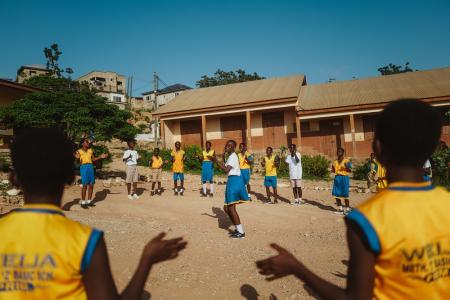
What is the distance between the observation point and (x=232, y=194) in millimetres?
5941

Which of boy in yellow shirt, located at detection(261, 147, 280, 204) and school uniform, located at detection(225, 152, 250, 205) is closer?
school uniform, located at detection(225, 152, 250, 205)

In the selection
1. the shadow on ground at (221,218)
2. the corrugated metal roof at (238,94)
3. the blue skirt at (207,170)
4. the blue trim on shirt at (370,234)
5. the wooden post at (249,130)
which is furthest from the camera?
the corrugated metal roof at (238,94)

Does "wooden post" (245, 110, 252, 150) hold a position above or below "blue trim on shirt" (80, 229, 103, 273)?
above

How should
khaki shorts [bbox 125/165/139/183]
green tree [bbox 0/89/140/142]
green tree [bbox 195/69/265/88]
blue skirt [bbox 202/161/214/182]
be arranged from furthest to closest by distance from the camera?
green tree [bbox 195/69/265/88], green tree [bbox 0/89/140/142], blue skirt [bbox 202/161/214/182], khaki shorts [bbox 125/165/139/183]

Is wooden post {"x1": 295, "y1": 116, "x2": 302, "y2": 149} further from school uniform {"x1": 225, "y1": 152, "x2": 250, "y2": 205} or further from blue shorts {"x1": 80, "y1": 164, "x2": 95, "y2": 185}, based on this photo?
school uniform {"x1": 225, "y1": 152, "x2": 250, "y2": 205}

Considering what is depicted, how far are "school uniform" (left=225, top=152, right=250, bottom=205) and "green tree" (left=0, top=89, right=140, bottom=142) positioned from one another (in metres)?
7.88

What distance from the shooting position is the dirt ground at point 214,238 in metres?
3.92

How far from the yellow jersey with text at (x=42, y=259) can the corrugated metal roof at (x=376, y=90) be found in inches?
714

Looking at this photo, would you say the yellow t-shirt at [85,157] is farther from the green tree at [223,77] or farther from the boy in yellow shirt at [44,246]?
the green tree at [223,77]

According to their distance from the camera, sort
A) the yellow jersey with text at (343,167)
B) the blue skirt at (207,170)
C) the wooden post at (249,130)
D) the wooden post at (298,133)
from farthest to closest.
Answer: the wooden post at (249,130) < the wooden post at (298,133) < the blue skirt at (207,170) < the yellow jersey with text at (343,167)

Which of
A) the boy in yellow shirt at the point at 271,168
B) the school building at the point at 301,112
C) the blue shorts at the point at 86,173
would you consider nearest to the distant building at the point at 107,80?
the school building at the point at 301,112

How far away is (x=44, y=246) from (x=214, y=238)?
4.90 meters

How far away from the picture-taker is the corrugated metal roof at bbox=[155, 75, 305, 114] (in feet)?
66.0

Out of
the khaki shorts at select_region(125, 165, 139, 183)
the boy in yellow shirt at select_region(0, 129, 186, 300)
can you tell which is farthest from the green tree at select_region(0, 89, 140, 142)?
the boy in yellow shirt at select_region(0, 129, 186, 300)
